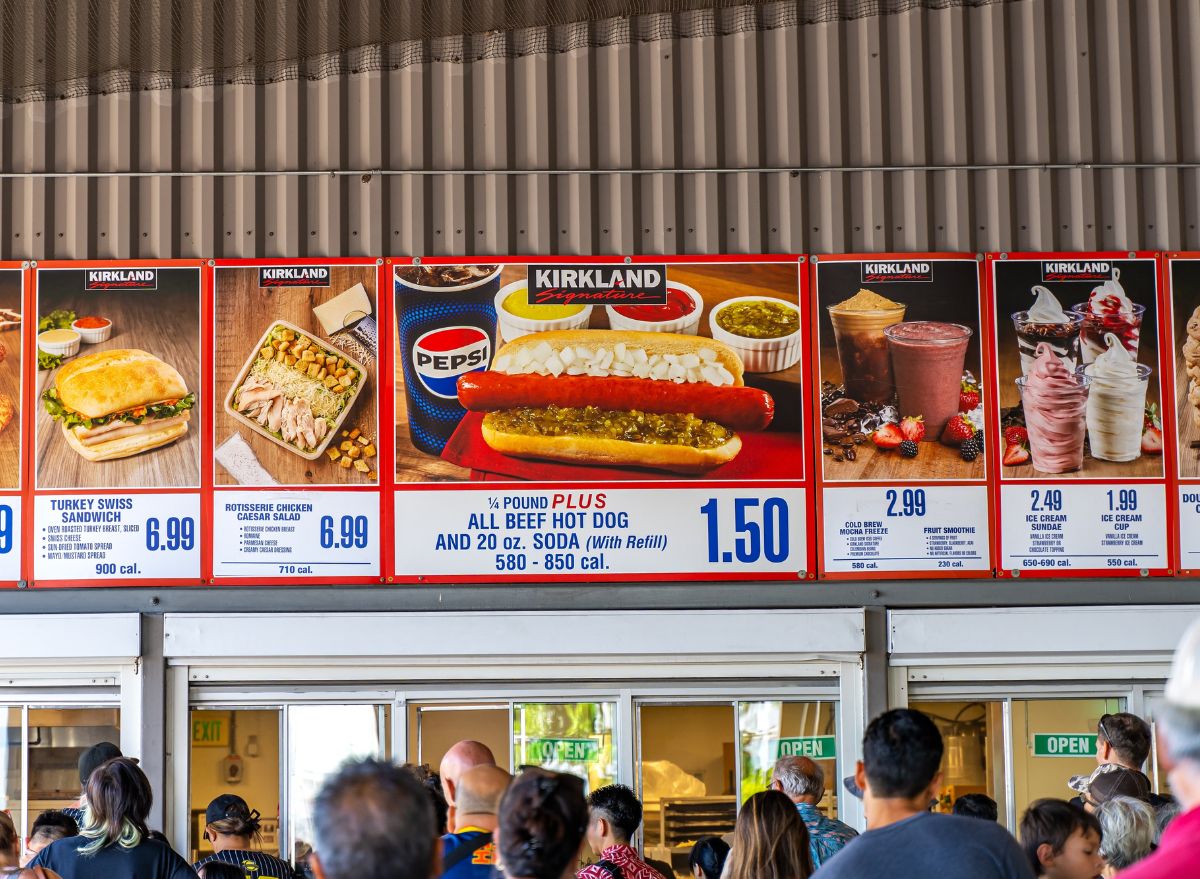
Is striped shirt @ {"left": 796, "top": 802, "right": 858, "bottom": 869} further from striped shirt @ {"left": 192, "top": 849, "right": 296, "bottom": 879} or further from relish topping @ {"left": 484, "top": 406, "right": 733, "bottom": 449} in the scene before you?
relish topping @ {"left": 484, "top": 406, "right": 733, "bottom": 449}

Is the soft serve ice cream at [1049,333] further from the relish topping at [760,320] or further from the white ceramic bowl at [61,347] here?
the white ceramic bowl at [61,347]

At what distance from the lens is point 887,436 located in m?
8.03

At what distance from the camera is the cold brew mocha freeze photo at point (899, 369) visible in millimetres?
8031

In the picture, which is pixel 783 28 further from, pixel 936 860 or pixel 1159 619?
pixel 936 860

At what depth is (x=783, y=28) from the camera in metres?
8.38

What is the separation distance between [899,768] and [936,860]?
1.05 feet

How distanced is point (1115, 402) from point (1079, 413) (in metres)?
0.23

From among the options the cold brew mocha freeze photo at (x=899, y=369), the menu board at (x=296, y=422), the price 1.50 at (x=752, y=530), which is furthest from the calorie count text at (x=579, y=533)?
the menu board at (x=296, y=422)

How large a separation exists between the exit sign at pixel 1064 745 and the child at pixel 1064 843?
3.94 meters

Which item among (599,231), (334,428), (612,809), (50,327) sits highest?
(599,231)

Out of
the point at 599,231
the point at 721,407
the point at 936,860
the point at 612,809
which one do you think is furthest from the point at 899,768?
the point at 599,231

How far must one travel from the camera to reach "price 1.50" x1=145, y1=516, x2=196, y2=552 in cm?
791
